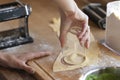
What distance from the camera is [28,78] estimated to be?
1.12 m

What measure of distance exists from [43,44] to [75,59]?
0.52ft

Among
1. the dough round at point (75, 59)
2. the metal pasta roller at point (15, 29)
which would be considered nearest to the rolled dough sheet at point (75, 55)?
the dough round at point (75, 59)

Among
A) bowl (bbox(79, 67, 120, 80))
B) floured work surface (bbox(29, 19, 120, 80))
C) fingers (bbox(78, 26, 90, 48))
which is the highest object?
fingers (bbox(78, 26, 90, 48))

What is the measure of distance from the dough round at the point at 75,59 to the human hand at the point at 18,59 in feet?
0.23

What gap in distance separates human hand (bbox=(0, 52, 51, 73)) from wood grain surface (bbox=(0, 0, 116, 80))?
0.6 inches

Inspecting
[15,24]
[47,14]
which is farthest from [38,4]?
[15,24]

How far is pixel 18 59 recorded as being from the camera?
3.83ft

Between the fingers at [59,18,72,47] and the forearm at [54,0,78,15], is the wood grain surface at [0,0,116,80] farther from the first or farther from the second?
the forearm at [54,0,78,15]

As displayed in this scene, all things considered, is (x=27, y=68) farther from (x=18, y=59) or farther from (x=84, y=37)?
(x=84, y=37)

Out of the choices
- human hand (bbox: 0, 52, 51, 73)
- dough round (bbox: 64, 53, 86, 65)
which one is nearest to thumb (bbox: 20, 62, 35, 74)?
human hand (bbox: 0, 52, 51, 73)

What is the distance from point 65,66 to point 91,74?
0.10m

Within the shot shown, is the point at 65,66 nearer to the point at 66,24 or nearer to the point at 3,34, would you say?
the point at 66,24

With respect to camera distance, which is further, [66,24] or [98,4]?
[98,4]

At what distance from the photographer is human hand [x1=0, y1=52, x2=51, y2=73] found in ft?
3.73
